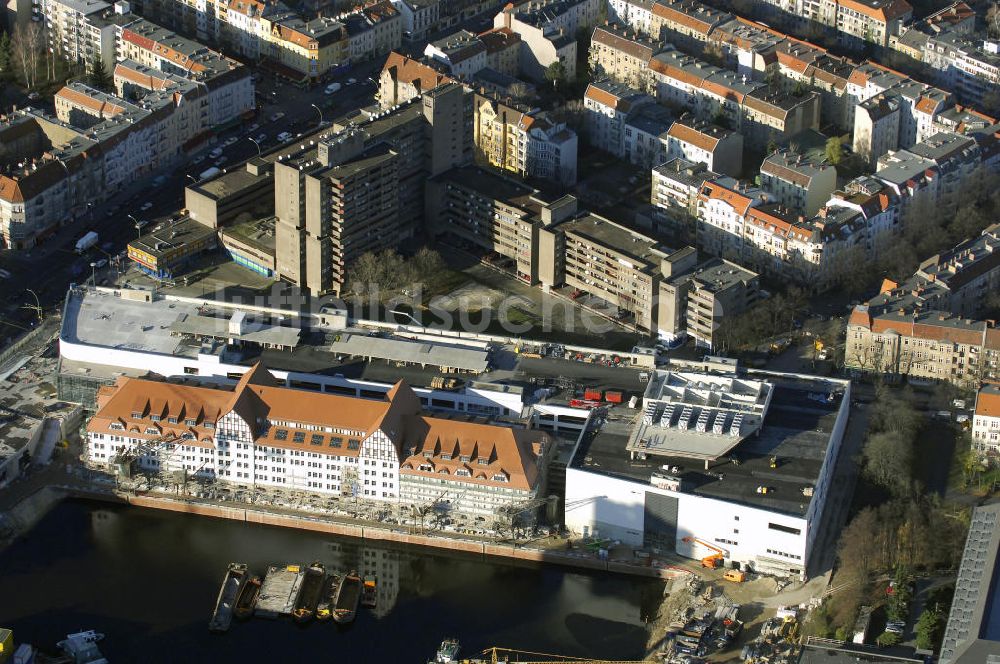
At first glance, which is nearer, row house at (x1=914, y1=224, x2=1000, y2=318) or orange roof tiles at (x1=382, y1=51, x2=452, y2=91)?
row house at (x1=914, y1=224, x2=1000, y2=318)

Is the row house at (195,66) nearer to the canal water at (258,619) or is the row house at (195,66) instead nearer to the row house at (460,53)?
the row house at (460,53)

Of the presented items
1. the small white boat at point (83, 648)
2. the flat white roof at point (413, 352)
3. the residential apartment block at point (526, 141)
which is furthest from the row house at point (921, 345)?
the small white boat at point (83, 648)

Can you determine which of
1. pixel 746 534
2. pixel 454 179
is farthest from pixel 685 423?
pixel 454 179

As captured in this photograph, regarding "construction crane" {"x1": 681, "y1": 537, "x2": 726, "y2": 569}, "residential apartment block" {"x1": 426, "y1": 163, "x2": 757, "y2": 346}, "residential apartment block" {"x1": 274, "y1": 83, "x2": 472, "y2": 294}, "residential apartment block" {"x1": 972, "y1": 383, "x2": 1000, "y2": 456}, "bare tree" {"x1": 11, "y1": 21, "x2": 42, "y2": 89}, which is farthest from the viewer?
"bare tree" {"x1": 11, "y1": 21, "x2": 42, "y2": 89}

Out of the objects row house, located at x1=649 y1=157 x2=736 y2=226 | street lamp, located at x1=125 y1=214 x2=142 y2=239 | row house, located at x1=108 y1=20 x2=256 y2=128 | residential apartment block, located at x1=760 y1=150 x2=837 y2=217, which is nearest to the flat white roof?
street lamp, located at x1=125 y1=214 x2=142 y2=239

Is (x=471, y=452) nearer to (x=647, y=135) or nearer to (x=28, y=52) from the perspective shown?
(x=647, y=135)

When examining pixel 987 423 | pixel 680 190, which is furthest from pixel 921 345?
pixel 680 190

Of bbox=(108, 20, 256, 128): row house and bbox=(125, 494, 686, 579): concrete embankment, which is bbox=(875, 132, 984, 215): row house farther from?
bbox=(108, 20, 256, 128): row house
